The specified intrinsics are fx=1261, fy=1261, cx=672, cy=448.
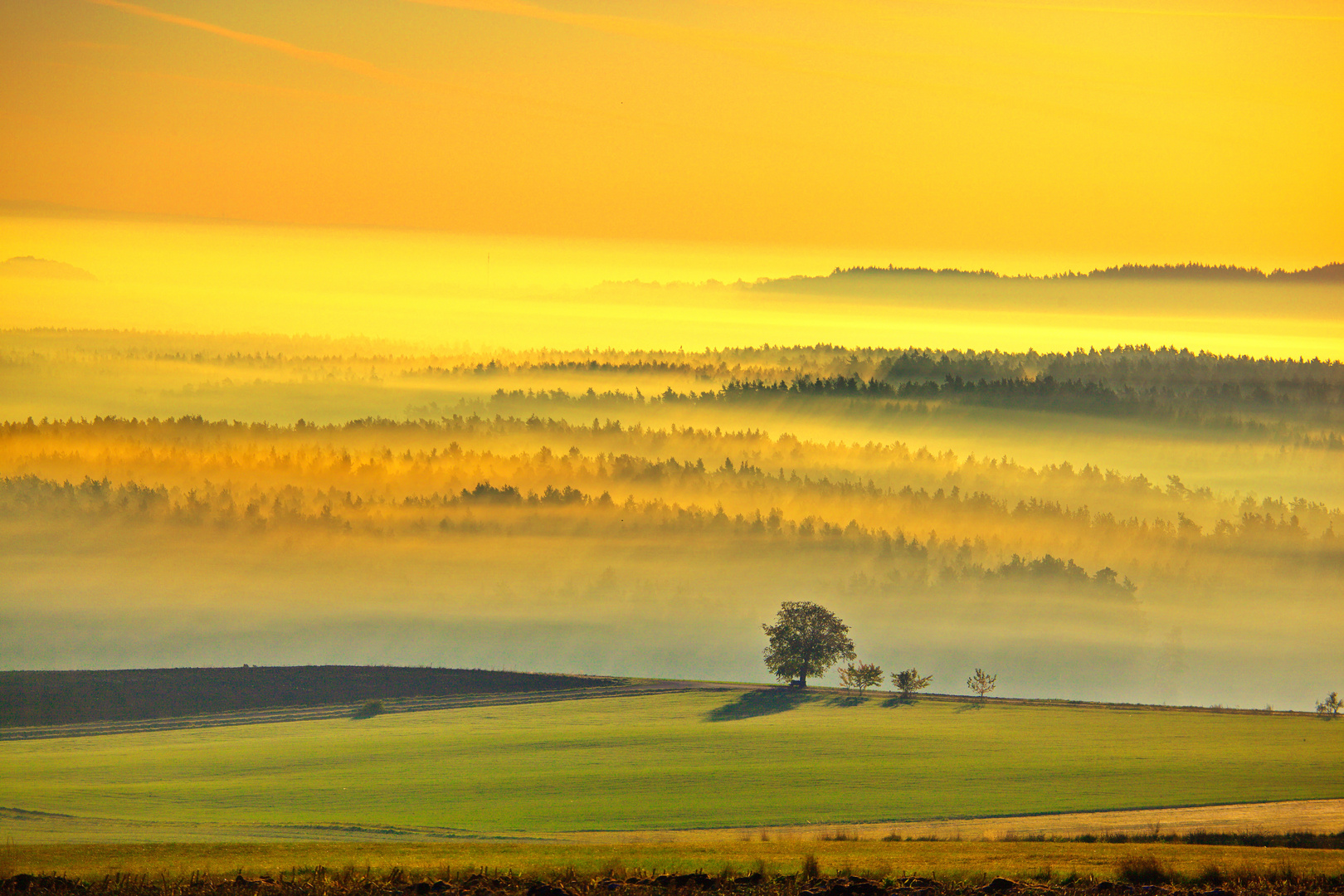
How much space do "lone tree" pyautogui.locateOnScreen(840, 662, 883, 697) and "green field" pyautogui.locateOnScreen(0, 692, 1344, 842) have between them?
651 cm

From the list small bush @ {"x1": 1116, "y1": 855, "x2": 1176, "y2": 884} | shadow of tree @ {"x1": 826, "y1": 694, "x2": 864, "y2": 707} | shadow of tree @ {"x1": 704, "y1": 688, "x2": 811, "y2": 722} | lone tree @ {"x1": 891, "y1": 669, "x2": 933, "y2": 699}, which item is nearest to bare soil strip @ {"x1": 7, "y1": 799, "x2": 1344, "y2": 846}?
small bush @ {"x1": 1116, "y1": 855, "x2": 1176, "y2": 884}

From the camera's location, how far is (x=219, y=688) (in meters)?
147

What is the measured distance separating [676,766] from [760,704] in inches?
1216

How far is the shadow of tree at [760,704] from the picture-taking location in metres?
116

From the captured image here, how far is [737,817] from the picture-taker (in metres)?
70.1

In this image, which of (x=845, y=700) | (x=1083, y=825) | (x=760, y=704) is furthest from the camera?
(x=845, y=700)

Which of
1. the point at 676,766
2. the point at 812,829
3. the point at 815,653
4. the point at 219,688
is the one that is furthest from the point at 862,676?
the point at 219,688

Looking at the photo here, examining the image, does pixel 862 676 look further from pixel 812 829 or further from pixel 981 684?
pixel 812 829

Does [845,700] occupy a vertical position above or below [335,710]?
above

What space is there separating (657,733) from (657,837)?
46739 millimetres

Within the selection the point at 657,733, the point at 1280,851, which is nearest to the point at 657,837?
the point at 1280,851

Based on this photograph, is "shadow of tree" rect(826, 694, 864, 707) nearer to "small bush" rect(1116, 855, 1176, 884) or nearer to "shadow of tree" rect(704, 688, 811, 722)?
"shadow of tree" rect(704, 688, 811, 722)

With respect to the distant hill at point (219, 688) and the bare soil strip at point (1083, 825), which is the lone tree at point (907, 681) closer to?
the distant hill at point (219, 688)

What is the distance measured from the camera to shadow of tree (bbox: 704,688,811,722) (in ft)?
380
